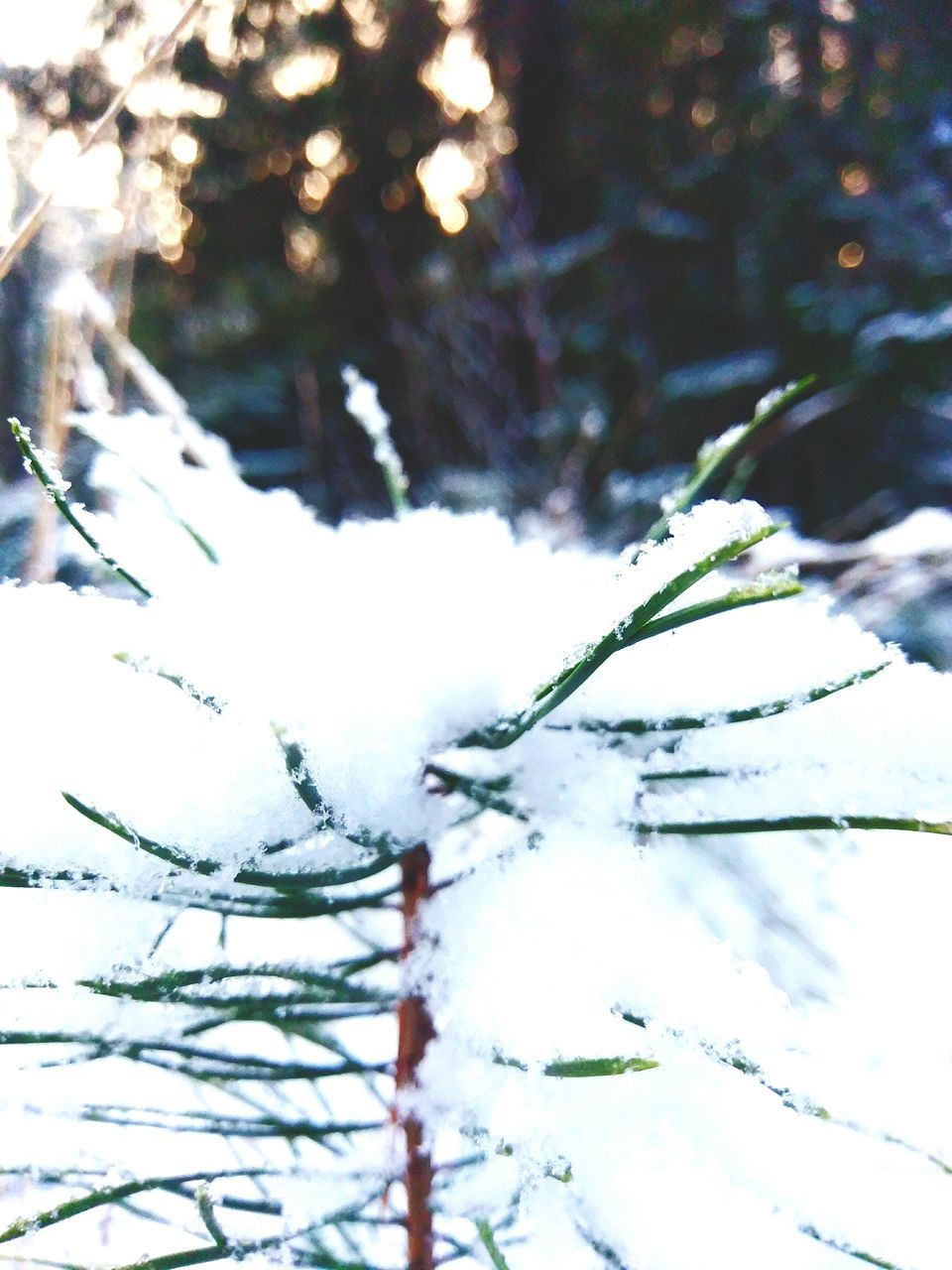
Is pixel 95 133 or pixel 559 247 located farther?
pixel 559 247

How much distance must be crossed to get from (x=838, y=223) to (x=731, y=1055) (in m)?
2.67

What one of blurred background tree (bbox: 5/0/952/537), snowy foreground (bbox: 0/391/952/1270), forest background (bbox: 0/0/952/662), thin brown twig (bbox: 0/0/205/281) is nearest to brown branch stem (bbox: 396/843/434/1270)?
snowy foreground (bbox: 0/391/952/1270)

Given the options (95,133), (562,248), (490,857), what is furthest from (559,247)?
(490,857)

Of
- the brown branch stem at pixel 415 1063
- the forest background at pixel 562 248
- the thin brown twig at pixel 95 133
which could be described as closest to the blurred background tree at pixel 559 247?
the forest background at pixel 562 248

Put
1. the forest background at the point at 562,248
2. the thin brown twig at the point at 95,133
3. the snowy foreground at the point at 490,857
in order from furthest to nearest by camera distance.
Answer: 1. the forest background at the point at 562,248
2. the thin brown twig at the point at 95,133
3. the snowy foreground at the point at 490,857

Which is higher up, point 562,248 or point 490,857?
point 562,248

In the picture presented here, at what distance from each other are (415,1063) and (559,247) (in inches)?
109

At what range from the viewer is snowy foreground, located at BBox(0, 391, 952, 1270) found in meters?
0.17

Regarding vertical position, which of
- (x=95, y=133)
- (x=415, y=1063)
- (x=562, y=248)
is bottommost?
(x=415, y=1063)

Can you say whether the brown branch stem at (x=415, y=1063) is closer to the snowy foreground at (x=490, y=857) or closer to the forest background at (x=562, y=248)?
the snowy foreground at (x=490, y=857)

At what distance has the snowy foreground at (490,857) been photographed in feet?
0.57

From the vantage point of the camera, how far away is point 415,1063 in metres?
0.23

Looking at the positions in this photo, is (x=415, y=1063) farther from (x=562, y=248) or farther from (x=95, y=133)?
(x=562, y=248)

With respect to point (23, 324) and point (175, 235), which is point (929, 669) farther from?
point (175, 235)
